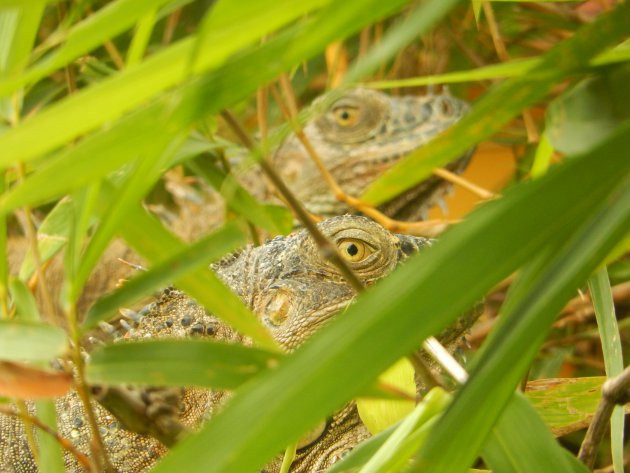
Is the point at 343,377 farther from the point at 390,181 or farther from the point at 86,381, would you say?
the point at 390,181

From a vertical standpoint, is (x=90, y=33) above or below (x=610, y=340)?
above

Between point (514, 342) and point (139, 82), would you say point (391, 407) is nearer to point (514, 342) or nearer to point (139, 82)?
point (514, 342)

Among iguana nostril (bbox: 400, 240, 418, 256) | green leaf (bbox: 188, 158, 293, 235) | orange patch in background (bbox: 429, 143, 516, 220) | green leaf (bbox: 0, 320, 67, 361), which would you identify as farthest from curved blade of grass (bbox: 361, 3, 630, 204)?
orange patch in background (bbox: 429, 143, 516, 220)

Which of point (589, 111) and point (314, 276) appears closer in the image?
point (589, 111)

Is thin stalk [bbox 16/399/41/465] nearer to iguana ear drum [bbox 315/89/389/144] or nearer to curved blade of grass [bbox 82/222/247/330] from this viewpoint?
curved blade of grass [bbox 82/222/247/330]

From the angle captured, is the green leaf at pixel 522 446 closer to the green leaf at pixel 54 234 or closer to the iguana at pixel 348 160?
the green leaf at pixel 54 234

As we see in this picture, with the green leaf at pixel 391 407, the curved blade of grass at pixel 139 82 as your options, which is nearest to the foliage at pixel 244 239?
the curved blade of grass at pixel 139 82

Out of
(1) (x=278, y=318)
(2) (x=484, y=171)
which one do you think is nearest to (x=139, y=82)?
(1) (x=278, y=318)

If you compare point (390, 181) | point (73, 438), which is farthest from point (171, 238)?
point (73, 438)
